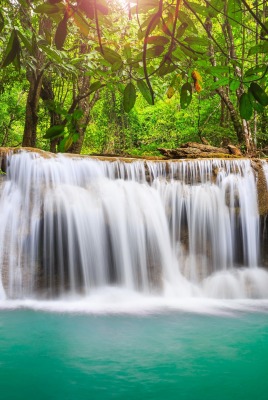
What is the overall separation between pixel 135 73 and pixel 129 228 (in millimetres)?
3237

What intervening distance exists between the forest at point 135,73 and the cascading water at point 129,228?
148cm

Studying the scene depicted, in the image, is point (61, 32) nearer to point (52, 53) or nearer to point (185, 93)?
point (52, 53)

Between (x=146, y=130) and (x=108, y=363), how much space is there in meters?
15.5

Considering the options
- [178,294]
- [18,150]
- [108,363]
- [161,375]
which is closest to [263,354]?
[161,375]

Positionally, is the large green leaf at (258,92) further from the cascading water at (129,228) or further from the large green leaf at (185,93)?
the cascading water at (129,228)

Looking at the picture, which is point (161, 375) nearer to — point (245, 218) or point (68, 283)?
point (68, 283)

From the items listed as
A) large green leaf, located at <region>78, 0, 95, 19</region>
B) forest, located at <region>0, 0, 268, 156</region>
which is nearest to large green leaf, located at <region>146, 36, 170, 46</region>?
forest, located at <region>0, 0, 268, 156</region>

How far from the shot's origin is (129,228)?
866 centimetres

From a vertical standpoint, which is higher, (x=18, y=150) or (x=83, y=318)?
(x=18, y=150)

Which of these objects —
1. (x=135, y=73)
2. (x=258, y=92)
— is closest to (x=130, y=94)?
(x=258, y=92)

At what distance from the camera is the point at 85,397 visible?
3.64 m

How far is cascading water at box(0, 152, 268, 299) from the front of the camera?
25.9 feet

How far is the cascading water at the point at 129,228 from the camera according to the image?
7.88m

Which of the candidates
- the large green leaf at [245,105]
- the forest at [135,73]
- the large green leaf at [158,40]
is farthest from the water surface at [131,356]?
the large green leaf at [158,40]
